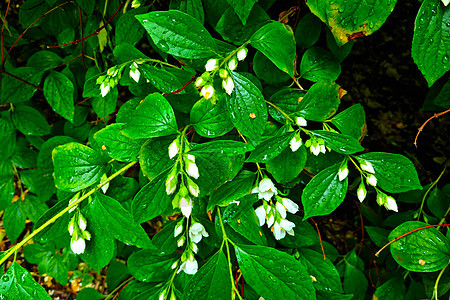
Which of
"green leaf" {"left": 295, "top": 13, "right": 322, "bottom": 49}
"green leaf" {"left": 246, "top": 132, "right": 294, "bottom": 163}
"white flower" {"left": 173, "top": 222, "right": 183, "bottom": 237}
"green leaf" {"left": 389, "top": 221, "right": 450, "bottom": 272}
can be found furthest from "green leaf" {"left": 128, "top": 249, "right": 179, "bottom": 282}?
"green leaf" {"left": 295, "top": 13, "right": 322, "bottom": 49}

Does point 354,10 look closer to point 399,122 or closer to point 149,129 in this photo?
point 149,129

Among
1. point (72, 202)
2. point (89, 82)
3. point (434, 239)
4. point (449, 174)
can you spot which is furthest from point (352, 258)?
point (89, 82)

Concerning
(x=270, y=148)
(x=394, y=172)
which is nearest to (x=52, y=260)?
(x=270, y=148)

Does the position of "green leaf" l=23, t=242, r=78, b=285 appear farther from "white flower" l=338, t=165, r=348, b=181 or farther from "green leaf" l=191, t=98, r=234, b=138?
"white flower" l=338, t=165, r=348, b=181

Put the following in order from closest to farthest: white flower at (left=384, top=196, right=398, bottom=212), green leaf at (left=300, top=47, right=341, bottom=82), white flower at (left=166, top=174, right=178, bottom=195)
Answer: white flower at (left=166, top=174, right=178, bottom=195) → white flower at (left=384, top=196, right=398, bottom=212) → green leaf at (left=300, top=47, right=341, bottom=82)

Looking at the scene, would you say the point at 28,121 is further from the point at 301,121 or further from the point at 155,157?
the point at 301,121

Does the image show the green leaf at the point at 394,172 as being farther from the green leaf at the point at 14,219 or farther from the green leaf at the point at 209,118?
the green leaf at the point at 14,219
